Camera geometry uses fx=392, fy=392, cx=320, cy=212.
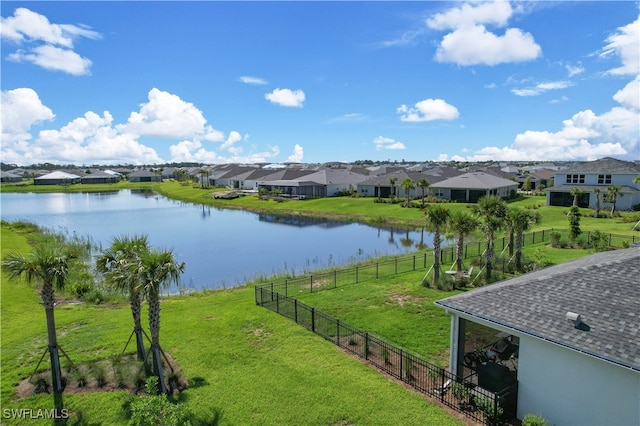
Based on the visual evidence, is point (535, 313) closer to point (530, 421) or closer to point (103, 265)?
point (530, 421)

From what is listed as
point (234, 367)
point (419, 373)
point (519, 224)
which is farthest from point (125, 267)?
point (519, 224)

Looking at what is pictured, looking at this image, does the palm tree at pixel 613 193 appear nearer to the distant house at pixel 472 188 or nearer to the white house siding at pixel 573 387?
the distant house at pixel 472 188

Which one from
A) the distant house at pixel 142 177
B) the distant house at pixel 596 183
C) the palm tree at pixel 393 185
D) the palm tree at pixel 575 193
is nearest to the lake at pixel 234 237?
the palm tree at pixel 393 185

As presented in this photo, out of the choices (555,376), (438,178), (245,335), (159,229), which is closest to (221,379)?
(245,335)

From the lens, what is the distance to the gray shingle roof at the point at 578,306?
29.2 ft

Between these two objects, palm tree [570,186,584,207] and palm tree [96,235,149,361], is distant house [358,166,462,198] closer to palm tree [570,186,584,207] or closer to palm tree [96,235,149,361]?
palm tree [570,186,584,207]

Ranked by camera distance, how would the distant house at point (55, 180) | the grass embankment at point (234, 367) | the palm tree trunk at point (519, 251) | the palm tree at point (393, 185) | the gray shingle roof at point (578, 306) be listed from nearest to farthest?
1. the gray shingle roof at point (578, 306)
2. the grass embankment at point (234, 367)
3. the palm tree trunk at point (519, 251)
4. the palm tree at point (393, 185)
5. the distant house at point (55, 180)

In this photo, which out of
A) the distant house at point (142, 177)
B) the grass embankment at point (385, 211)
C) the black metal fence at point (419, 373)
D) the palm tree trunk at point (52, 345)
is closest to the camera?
the black metal fence at point (419, 373)

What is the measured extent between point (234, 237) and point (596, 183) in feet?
160

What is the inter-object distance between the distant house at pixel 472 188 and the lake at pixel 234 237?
19.9 meters

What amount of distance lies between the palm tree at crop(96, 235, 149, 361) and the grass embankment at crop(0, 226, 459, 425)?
2.39 meters

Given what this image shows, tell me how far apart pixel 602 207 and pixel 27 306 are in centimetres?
5994

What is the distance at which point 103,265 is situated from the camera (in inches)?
496

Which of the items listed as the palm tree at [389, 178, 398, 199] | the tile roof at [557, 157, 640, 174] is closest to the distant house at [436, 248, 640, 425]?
the tile roof at [557, 157, 640, 174]
